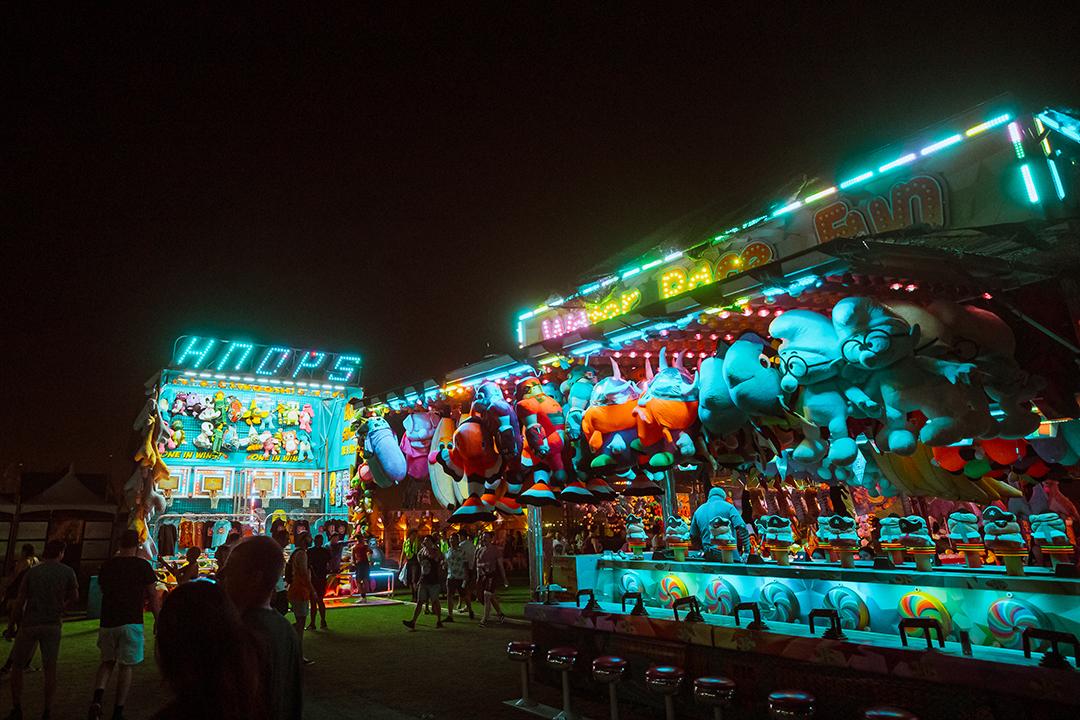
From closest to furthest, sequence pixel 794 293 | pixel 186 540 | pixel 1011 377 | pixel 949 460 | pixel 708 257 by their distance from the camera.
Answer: pixel 1011 377
pixel 794 293
pixel 708 257
pixel 949 460
pixel 186 540

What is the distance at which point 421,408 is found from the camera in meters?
6.95

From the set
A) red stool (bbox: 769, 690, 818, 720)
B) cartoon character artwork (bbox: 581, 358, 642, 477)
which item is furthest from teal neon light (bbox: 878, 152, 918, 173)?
red stool (bbox: 769, 690, 818, 720)

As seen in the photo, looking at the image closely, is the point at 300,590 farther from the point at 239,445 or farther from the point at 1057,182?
the point at 239,445

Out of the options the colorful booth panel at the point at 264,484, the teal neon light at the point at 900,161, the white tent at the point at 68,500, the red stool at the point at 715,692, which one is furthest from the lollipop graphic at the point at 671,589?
the white tent at the point at 68,500

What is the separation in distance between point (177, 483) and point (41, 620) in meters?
10.9

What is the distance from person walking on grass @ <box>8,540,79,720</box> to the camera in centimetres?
542

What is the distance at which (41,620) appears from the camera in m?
5.45

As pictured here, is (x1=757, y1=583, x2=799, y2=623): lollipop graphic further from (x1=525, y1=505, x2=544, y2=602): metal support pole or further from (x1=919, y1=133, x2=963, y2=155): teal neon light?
(x1=525, y1=505, x2=544, y2=602): metal support pole

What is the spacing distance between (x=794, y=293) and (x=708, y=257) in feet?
3.77

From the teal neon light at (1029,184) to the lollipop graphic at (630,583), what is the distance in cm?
506

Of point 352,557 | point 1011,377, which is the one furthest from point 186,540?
point 1011,377

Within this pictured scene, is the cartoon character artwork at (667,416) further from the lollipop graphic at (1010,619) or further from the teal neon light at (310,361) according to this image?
the teal neon light at (310,361)

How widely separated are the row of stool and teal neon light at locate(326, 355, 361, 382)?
1384 cm

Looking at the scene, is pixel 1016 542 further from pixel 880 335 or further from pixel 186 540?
pixel 186 540
